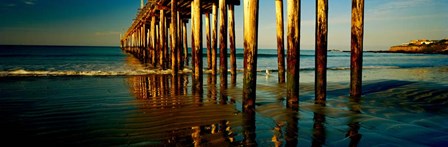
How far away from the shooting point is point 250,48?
15.8 ft

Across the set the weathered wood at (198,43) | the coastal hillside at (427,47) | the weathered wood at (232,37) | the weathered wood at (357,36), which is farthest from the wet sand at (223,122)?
the coastal hillside at (427,47)

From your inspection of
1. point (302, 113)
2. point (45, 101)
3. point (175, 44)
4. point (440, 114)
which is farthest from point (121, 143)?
point (175, 44)

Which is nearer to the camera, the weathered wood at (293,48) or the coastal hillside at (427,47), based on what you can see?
the weathered wood at (293,48)

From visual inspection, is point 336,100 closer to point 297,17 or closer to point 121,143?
point 297,17

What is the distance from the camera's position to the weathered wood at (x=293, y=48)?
5055mm

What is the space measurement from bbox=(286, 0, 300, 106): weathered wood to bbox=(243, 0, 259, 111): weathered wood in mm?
750

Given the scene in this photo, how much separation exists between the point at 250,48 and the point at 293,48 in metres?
0.93

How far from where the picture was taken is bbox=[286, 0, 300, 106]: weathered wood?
505 cm

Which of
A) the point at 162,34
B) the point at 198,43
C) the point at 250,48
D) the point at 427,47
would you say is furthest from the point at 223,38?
the point at 427,47

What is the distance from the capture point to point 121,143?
3432mm

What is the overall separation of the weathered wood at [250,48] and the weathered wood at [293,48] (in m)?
0.75

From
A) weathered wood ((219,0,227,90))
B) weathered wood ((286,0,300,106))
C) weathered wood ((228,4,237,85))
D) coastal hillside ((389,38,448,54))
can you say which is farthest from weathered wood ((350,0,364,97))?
coastal hillside ((389,38,448,54))

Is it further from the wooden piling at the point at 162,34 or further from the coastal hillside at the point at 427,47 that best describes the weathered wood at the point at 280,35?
the coastal hillside at the point at 427,47

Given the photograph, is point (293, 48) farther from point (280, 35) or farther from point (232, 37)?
point (232, 37)
